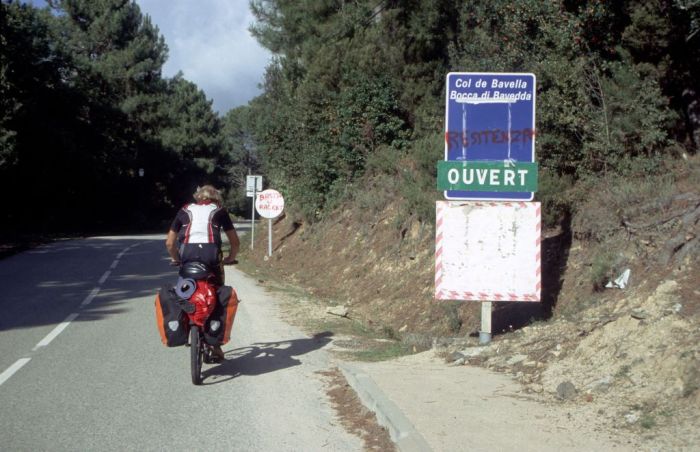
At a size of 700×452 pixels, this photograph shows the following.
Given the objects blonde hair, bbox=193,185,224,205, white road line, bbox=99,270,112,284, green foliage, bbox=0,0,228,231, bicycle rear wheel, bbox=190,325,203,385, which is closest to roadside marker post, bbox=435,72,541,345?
blonde hair, bbox=193,185,224,205

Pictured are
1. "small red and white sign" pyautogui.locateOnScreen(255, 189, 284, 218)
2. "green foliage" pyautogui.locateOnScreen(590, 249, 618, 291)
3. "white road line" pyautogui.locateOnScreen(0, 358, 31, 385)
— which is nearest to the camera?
"white road line" pyautogui.locateOnScreen(0, 358, 31, 385)

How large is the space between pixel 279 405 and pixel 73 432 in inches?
74.6

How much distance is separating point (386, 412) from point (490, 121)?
459 centimetres

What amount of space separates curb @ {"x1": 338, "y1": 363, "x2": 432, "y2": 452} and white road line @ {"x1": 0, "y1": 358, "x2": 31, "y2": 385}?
374 centimetres

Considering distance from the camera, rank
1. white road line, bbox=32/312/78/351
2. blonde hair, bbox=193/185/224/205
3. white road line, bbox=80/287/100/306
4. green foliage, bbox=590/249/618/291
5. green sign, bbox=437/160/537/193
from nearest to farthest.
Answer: blonde hair, bbox=193/185/224/205, green foliage, bbox=590/249/618/291, green sign, bbox=437/160/537/193, white road line, bbox=32/312/78/351, white road line, bbox=80/287/100/306

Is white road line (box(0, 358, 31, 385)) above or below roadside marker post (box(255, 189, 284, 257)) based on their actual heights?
below

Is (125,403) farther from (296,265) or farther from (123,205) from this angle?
(123,205)

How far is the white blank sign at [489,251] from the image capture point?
9172 mm

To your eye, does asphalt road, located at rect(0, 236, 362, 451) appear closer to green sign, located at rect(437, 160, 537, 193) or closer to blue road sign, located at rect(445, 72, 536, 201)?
green sign, located at rect(437, 160, 537, 193)

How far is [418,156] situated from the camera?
15875 mm

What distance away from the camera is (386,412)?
21.0 ft

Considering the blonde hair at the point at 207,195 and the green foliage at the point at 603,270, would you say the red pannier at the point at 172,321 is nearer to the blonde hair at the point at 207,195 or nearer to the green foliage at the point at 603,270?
the blonde hair at the point at 207,195

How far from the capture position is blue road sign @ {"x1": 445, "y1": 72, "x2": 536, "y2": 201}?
9477 mm

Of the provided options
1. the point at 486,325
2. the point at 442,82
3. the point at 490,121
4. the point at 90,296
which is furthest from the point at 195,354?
the point at 442,82
